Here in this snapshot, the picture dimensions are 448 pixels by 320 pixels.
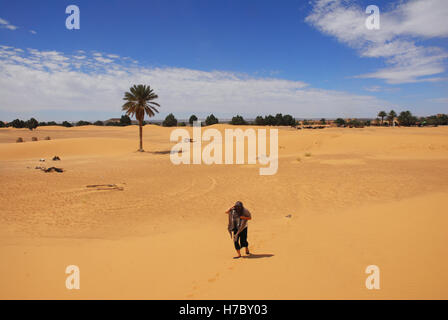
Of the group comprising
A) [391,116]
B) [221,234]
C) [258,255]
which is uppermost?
[391,116]

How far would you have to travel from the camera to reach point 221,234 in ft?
29.9

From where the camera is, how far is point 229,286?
5.38 metres

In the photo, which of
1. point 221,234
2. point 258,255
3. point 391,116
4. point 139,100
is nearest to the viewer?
point 258,255

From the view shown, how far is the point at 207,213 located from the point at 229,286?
20.8 ft

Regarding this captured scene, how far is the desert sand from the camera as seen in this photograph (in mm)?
5352

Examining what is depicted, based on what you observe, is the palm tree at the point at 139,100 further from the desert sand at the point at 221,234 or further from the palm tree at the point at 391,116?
the palm tree at the point at 391,116

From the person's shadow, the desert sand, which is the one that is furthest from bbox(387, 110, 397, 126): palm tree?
the person's shadow

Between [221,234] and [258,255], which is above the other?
[258,255]

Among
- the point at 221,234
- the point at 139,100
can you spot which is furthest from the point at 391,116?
the point at 221,234

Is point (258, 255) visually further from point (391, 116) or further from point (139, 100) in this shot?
point (391, 116)

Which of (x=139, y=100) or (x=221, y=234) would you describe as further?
(x=139, y=100)

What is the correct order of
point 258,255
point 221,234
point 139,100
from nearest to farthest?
point 258,255, point 221,234, point 139,100

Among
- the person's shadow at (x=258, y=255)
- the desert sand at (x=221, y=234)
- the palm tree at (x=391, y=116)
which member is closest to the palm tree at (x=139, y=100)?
the desert sand at (x=221, y=234)
